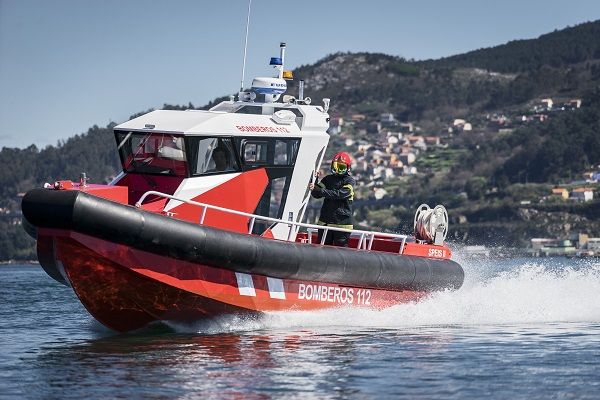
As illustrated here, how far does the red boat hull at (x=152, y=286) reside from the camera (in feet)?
45.5

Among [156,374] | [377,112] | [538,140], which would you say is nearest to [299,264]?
[156,374]

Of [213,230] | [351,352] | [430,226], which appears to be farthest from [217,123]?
[430,226]

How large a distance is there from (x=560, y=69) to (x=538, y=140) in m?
36.3

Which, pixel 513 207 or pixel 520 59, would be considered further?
pixel 520 59

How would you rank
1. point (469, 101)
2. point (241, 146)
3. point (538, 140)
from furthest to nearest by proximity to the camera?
point (469, 101), point (538, 140), point (241, 146)

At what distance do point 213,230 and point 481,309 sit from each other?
4.71m

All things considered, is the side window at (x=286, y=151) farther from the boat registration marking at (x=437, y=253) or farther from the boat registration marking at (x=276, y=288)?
the boat registration marking at (x=437, y=253)

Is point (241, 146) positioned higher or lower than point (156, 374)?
higher

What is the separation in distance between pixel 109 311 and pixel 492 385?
5076 millimetres

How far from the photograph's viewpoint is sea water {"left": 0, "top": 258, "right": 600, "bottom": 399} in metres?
11.2

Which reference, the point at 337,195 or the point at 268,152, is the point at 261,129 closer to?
the point at 268,152

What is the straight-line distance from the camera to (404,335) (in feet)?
49.4

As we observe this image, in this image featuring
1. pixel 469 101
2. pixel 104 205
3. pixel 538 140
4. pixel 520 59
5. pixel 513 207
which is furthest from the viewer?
pixel 520 59

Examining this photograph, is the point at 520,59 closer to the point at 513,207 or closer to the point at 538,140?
the point at 538,140
